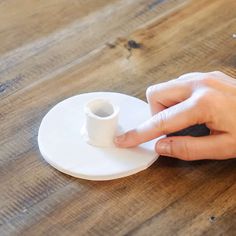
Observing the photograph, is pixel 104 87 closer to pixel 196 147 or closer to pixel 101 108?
pixel 101 108

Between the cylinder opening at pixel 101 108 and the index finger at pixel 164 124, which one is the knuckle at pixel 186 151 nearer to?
the index finger at pixel 164 124

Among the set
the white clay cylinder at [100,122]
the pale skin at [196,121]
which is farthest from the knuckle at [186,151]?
the white clay cylinder at [100,122]

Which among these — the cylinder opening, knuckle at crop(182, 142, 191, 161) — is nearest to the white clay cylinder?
the cylinder opening

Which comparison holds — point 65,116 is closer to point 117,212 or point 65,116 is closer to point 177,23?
point 117,212

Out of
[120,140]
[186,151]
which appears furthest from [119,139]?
[186,151]

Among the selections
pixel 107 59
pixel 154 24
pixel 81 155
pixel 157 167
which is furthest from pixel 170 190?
pixel 154 24

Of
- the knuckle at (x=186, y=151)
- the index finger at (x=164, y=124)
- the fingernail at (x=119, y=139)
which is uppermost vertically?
the index finger at (x=164, y=124)

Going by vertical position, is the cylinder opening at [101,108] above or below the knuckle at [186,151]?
above
